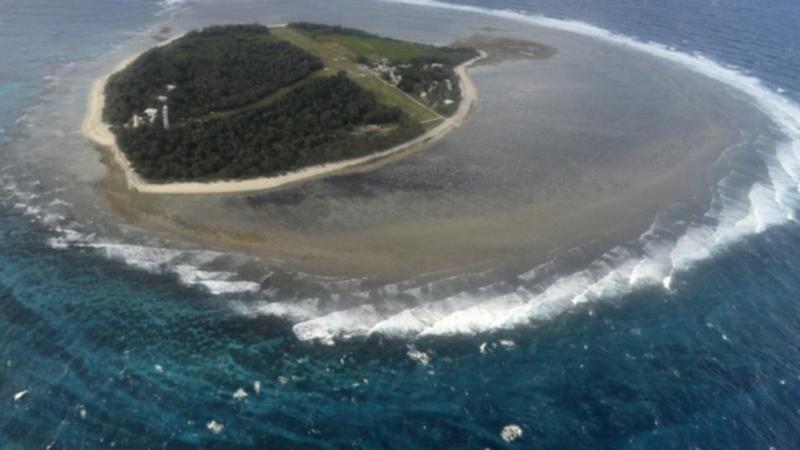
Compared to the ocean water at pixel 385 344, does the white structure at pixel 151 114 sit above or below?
above

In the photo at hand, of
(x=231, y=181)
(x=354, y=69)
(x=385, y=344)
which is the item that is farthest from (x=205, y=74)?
(x=385, y=344)

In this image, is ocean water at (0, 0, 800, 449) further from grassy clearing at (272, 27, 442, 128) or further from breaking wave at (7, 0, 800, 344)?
grassy clearing at (272, 27, 442, 128)

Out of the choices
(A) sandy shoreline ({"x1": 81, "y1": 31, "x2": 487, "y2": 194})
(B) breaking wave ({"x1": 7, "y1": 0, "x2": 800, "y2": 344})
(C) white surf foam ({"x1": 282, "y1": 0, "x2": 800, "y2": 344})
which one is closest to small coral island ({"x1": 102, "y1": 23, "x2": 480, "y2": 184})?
(A) sandy shoreline ({"x1": 81, "y1": 31, "x2": 487, "y2": 194})

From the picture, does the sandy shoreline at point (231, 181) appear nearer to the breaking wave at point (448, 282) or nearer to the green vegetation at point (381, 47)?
the breaking wave at point (448, 282)

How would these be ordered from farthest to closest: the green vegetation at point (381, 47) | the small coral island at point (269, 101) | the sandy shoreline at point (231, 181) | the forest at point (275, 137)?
the green vegetation at point (381, 47), the small coral island at point (269, 101), the forest at point (275, 137), the sandy shoreline at point (231, 181)

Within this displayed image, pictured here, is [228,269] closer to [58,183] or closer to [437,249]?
[437,249]

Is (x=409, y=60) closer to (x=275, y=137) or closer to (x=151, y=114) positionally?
(x=275, y=137)

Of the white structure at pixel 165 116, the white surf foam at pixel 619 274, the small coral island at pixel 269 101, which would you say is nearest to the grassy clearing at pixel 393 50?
the small coral island at pixel 269 101
